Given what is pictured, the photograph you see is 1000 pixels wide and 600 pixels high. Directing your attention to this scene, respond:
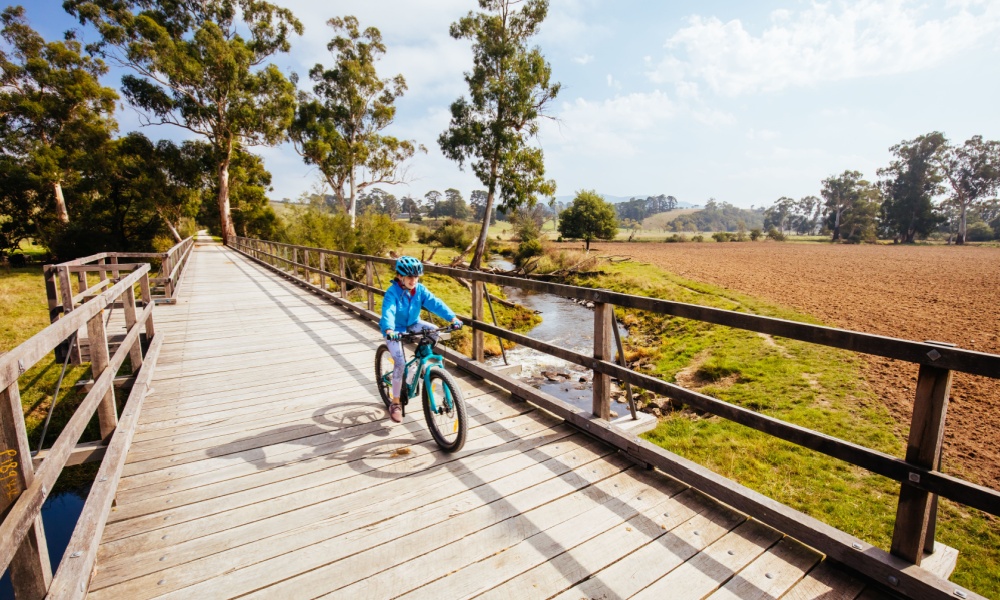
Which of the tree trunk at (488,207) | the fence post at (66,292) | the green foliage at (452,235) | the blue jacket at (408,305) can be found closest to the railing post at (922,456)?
the blue jacket at (408,305)

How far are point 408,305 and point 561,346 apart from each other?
24.4 feet

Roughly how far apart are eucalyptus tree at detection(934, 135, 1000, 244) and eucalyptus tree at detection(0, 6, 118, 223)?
346 ft

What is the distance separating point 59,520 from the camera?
712 cm

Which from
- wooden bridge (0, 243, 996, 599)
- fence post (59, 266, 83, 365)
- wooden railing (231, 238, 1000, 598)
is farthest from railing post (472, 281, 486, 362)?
fence post (59, 266, 83, 365)

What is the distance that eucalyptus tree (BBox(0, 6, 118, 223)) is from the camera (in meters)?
30.0

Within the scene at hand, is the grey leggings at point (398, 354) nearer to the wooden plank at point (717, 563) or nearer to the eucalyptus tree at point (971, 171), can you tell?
the wooden plank at point (717, 563)

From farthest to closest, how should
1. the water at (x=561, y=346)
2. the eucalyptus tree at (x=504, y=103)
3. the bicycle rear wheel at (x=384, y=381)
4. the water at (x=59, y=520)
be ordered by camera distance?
the eucalyptus tree at (x=504, y=103)
the water at (x=561, y=346)
the water at (x=59, y=520)
the bicycle rear wheel at (x=384, y=381)

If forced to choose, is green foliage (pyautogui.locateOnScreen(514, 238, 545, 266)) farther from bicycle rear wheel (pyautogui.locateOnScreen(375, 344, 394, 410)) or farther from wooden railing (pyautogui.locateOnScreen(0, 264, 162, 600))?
wooden railing (pyautogui.locateOnScreen(0, 264, 162, 600))

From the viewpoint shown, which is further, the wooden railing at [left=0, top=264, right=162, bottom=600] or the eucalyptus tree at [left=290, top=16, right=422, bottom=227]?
the eucalyptus tree at [left=290, top=16, right=422, bottom=227]

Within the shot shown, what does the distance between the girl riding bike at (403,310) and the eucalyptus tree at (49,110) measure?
3936cm

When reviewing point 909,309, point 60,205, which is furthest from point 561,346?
point 60,205

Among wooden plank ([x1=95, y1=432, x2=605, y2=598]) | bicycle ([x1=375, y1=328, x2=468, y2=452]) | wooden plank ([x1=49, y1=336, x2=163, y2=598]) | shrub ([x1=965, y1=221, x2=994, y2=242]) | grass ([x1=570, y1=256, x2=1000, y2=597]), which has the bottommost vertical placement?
grass ([x1=570, y1=256, x2=1000, y2=597])

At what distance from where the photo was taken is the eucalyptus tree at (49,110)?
98.4ft

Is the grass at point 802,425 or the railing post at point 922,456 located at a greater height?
the railing post at point 922,456
